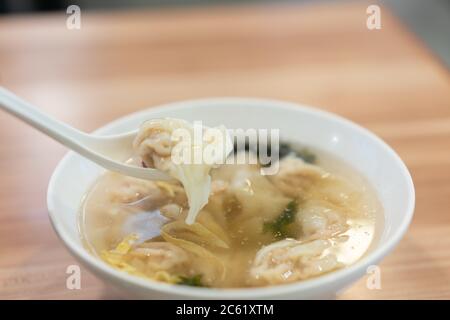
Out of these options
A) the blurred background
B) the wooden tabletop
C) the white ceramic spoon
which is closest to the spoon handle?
the white ceramic spoon

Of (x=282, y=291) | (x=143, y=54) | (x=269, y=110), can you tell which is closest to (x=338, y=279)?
(x=282, y=291)

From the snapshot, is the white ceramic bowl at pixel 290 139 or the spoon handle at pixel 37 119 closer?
the white ceramic bowl at pixel 290 139

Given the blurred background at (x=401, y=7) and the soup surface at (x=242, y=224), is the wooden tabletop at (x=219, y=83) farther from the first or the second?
the blurred background at (x=401, y=7)

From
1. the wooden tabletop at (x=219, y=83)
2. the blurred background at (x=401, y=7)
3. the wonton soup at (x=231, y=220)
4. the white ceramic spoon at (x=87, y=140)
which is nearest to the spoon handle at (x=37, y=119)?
the white ceramic spoon at (x=87, y=140)

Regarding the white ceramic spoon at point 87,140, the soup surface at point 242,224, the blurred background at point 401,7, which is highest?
the blurred background at point 401,7

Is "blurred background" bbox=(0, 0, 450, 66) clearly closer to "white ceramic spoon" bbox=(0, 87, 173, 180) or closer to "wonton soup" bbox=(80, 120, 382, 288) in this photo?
"wonton soup" bbox=(80, 120, 382, 288)

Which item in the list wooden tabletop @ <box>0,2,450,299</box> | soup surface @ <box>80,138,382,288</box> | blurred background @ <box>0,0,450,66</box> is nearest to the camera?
soup surface @ <box>80,138,382,288</box>
